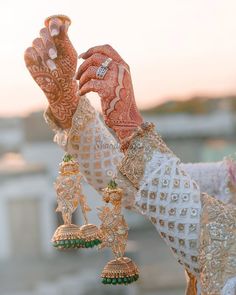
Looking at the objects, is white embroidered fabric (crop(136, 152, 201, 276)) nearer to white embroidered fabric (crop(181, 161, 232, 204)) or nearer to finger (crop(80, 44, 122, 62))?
finger (crop(80, 44, 122, 62))

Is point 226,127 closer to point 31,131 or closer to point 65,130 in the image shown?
point 31,131

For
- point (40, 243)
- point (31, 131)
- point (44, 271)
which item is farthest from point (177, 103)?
point (44, 271)

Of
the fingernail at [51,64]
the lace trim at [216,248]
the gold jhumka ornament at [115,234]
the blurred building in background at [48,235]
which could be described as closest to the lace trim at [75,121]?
the fingernail at [51,64]

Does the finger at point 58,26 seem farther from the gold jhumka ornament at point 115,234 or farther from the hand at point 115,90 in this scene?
the gold jhumka ornament at point 115,234

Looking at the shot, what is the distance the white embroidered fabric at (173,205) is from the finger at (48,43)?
53 centimetres

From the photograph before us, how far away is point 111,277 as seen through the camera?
239 cm

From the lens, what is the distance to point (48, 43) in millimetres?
2486

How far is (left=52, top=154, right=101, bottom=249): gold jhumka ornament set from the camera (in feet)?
8.34

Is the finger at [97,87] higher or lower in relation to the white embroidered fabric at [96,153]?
higher

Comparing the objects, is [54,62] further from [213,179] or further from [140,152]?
[213,179]

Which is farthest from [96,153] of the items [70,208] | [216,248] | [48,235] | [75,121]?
[48,235]

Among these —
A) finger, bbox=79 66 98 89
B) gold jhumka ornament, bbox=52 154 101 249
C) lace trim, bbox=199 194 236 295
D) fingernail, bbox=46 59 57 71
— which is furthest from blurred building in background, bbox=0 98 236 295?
lace trim, bbox=199 194 236 295

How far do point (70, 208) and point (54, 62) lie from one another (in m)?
0.50

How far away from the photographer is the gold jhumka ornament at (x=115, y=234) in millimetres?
2385
